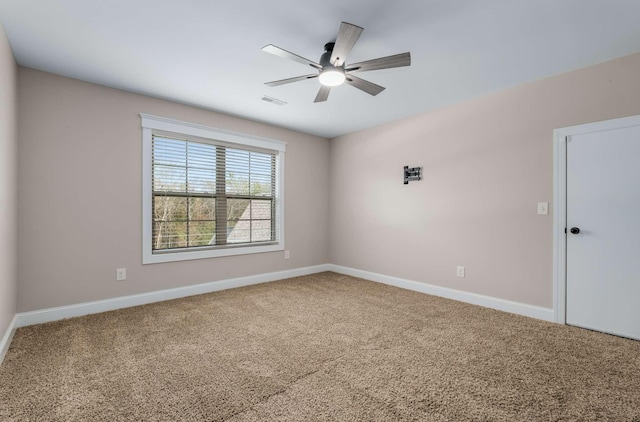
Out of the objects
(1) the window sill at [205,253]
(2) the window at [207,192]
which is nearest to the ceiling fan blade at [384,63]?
(2) the window at [207,192]

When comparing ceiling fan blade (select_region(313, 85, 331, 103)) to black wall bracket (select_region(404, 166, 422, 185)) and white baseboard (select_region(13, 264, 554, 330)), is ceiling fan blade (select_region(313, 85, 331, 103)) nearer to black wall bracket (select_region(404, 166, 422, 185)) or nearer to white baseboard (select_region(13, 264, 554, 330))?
black wall bracket (select_region(404, 166, 422, 185))

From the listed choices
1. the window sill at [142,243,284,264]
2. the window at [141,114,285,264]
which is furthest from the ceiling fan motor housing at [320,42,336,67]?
the window sill at [142,243,284,264]

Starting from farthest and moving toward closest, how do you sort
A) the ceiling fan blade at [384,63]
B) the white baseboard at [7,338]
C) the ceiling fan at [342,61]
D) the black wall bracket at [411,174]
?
the black wall bracket at [411,174] → the white baseboard at [7,338] → the ceiling fan blade at [384,63] → the ceiling fan at [342,61]

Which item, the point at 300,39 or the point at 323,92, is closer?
the point at 300,39

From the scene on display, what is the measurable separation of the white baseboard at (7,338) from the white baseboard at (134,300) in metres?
0.08

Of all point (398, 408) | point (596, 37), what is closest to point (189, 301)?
point (398, 408)

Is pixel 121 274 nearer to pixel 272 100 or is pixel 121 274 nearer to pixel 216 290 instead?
pixel 216 290

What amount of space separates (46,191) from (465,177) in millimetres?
4510

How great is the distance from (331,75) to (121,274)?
3056mm

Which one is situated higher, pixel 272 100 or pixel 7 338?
pixel 272 100

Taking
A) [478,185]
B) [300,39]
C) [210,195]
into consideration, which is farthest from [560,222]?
[210,195]

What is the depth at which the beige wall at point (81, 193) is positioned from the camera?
9.43 feet

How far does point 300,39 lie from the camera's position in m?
2.39

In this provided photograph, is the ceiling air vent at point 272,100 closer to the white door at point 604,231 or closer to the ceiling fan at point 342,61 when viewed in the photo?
the ceiling fan at point 342,61
